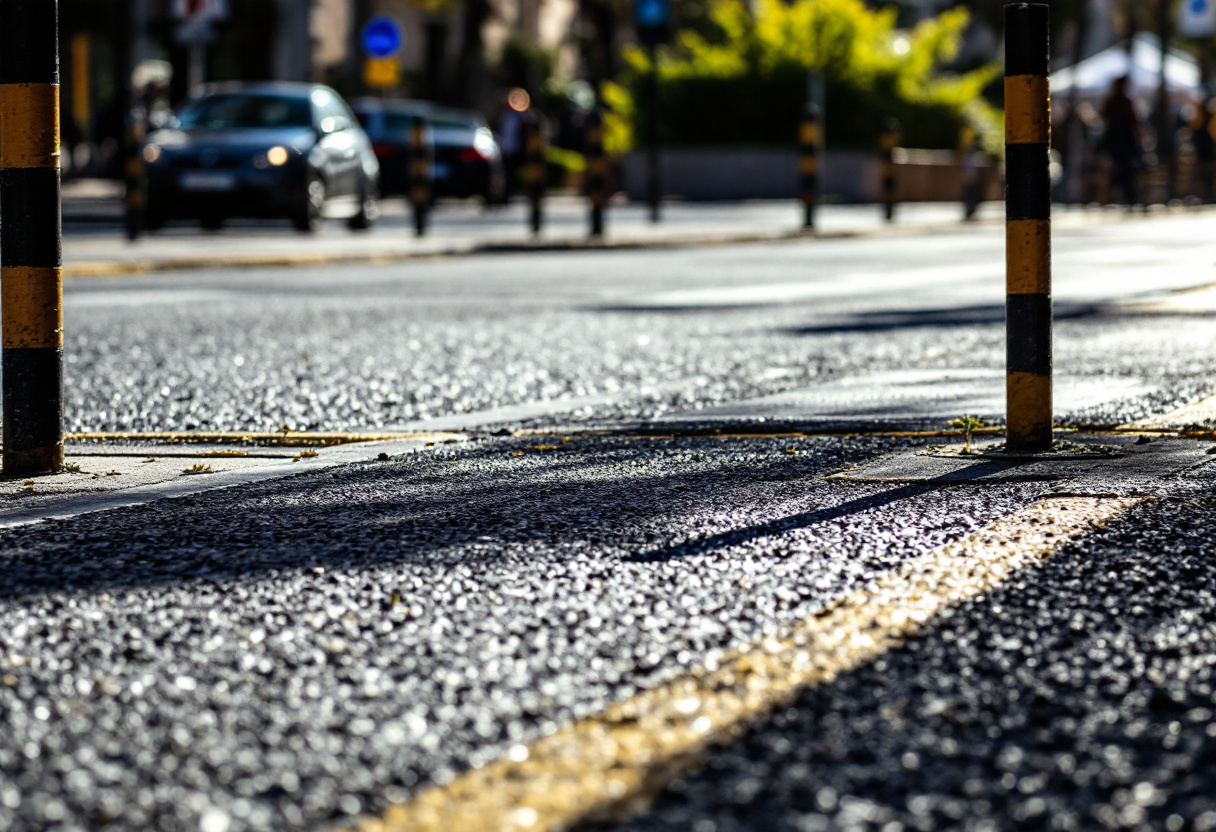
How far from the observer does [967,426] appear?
5035mm

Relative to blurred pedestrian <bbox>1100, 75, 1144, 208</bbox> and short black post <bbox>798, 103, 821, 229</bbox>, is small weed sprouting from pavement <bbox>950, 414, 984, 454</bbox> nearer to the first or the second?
short black post <bbox>798, 103, 821, 229</bbox>

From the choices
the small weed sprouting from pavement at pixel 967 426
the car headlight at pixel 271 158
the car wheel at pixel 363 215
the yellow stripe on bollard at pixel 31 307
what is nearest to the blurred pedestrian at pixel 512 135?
the car wheel at pixel 363 215

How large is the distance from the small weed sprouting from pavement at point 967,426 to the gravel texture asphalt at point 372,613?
0.35m

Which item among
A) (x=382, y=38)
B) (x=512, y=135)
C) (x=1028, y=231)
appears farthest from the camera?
(x=512, y=135)

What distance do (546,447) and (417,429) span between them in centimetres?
68

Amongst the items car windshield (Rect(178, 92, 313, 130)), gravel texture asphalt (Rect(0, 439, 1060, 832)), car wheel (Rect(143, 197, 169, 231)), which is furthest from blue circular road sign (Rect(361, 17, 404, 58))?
gravel texture asphalt (Rect(0, 439, 1060, 832))

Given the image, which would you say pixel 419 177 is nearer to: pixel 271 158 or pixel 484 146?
pixel 271 158

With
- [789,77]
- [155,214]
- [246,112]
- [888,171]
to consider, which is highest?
[789,77]

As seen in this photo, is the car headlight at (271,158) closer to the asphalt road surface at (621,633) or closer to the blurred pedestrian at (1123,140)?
the blurred pedestrian at (1123,140)

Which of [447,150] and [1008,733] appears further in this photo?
[447,150]

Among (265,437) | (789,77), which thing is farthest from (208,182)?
(789,77)

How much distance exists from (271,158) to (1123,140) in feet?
43.7

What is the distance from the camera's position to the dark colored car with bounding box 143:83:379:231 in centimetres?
1934

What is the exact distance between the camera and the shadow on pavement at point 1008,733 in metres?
2.16
